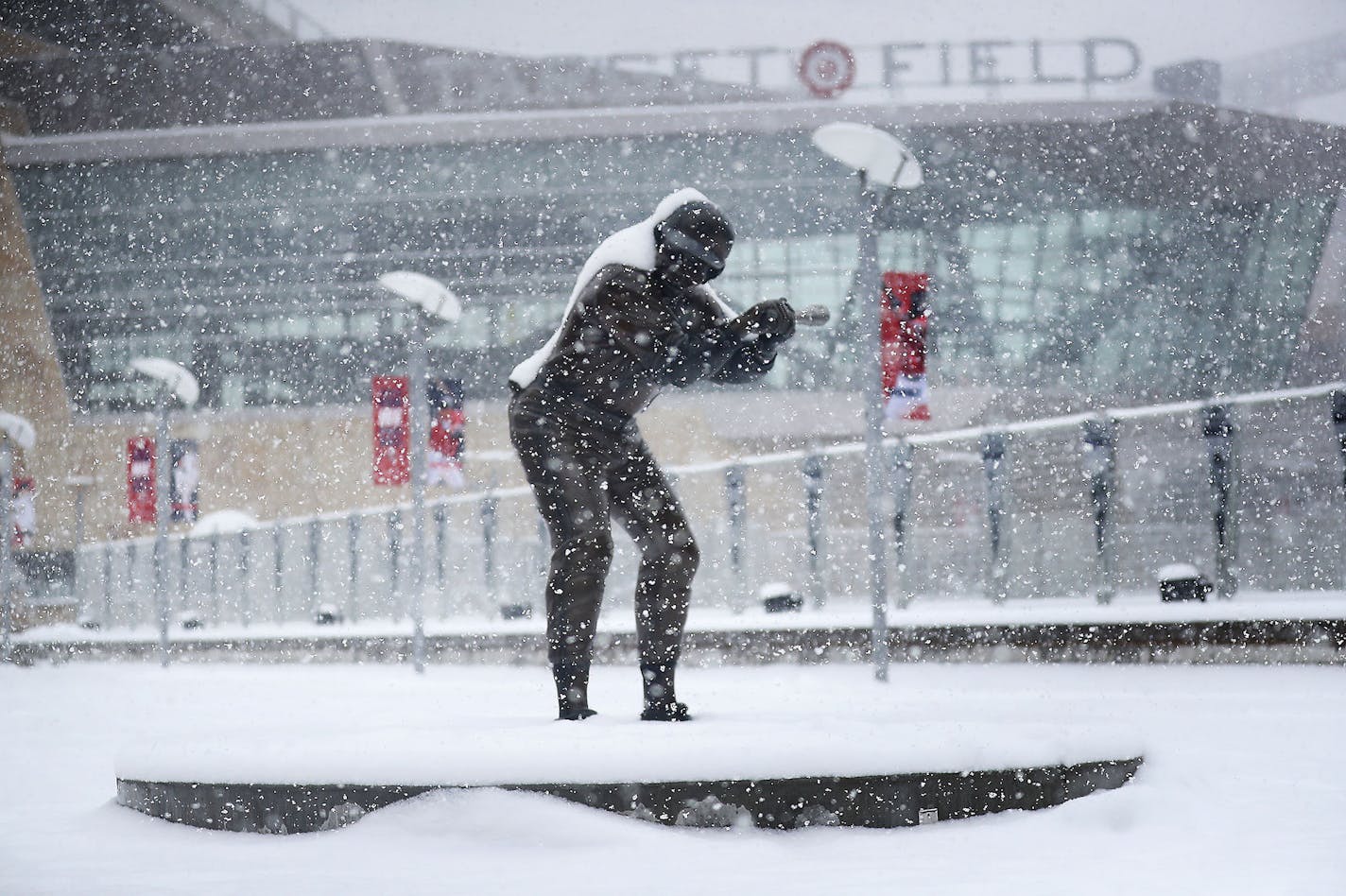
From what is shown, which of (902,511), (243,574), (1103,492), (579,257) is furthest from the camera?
(579,257)

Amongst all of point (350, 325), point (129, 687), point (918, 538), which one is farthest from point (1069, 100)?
point (129, 687)

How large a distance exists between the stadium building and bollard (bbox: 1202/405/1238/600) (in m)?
22.2

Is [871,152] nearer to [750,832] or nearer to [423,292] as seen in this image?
[423,292]

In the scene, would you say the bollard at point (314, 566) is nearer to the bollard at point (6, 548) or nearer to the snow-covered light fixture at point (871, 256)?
the bollard at point (6, 548)

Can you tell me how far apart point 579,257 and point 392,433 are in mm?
18604

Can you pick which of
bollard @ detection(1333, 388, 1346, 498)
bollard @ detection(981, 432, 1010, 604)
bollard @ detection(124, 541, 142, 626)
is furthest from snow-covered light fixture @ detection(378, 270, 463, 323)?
bollard @ detection(124, 541, 142, 626)

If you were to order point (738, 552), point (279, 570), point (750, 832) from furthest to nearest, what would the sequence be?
1. point (279, 570)
2. point (738, 552)
3. point (750, 832)

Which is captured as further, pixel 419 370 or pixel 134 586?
pixel 134 586

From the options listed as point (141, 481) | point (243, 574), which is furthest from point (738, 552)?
point (141, 481)

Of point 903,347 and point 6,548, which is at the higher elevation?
point 903,347

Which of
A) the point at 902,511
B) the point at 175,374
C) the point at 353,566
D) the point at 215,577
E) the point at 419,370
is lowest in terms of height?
the point at 215,577

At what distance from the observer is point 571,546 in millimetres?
4254

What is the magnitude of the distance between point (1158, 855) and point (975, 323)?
29.0 meters

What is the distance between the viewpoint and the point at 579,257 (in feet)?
109
